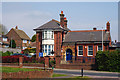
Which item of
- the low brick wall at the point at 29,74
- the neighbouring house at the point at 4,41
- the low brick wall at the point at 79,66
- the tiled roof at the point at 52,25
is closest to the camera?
the low brick wall at the point at 29,74

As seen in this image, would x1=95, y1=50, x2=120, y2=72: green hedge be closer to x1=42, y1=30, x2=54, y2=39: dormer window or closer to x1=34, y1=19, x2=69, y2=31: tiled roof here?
x1=34, y1=19, x2=69, y2=31: tiled roof

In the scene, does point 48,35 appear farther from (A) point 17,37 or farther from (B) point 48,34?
(A) point 17,37

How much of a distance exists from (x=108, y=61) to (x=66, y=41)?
44.4 ft

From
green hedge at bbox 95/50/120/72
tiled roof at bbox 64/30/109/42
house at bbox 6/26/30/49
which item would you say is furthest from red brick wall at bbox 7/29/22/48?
green hedge at bbox 95/50/120/72

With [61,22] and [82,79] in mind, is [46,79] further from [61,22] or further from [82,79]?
[61,22]

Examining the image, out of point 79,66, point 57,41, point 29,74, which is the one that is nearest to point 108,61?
point 79,66

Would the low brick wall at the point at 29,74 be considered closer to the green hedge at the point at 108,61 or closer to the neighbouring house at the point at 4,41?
the green hedge at the point at 108,61

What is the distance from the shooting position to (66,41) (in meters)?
39.9

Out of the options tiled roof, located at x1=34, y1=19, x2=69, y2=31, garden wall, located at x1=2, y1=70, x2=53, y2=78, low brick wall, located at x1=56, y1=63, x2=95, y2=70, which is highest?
tiled roof, located at x1=34, y1=19, x2=69, y2=31

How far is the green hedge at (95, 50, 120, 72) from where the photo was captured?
27.5m

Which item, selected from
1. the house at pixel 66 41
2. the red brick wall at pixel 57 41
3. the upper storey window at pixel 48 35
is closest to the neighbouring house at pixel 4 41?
the house at pixel 66 41

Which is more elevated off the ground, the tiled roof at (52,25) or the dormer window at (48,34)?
the tiled roof at (52,25)

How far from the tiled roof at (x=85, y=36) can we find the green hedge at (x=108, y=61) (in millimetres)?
9461

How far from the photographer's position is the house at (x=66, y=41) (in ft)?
124
